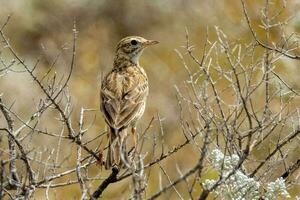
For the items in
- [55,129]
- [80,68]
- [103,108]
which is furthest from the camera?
[80,68]

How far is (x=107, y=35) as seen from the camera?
65.9 ft

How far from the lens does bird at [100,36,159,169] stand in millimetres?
7637

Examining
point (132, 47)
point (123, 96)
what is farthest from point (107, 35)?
point (123, 96)

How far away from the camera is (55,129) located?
15.0 metres

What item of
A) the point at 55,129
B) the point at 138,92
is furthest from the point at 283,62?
the point at 55,129

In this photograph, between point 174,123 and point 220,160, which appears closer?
point 220,160

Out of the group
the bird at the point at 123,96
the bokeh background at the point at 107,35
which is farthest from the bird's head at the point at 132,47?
the bokeh background at the point at 107,35

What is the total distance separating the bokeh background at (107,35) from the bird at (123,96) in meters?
4.09

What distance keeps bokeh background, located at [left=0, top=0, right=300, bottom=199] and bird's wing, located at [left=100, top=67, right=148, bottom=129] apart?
4.50 metres

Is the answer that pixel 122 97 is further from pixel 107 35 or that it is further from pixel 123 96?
pixel 107 35

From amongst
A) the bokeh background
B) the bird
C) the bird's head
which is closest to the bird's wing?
the bird

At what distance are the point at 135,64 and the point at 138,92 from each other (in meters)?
0.94

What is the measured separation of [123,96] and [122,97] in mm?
26

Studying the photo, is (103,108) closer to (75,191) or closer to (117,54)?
(117,54)
